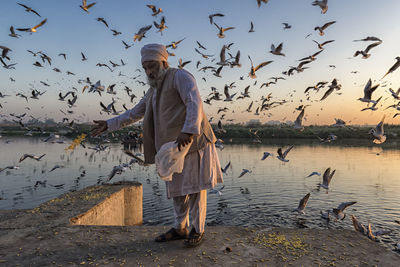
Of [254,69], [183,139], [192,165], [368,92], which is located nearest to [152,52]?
[183,139]

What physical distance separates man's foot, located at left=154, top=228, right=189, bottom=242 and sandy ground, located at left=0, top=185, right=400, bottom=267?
7 cm

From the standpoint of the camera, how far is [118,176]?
631 inches

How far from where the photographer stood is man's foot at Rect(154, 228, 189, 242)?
357 cm

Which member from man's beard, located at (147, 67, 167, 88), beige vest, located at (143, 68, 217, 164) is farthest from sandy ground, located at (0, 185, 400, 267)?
man's beard, located at (147, 67, 167, 88)

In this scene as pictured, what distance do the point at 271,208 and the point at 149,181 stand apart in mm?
6855

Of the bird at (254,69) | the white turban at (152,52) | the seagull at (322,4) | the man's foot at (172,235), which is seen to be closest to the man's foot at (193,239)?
the man's foot at (172,235)

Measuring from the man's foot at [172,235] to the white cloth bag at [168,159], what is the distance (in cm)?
90

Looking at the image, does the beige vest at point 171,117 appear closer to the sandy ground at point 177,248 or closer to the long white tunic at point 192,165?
the long white tunic at point 192,165

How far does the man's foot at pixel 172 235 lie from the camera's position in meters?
3.57

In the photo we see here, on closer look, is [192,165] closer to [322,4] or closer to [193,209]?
[193,209]

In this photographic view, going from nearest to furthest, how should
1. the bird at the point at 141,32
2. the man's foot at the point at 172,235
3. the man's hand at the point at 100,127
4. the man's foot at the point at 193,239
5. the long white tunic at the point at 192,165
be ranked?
the long white tunic at the point at 192,165 < the man's foot at the point at 193,239 < the man's foot at the point at 172,235 < the man's hand at the point at 100,127 < the bird at the point at 141,32

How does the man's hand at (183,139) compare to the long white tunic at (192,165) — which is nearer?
the man's hand at (183,139)

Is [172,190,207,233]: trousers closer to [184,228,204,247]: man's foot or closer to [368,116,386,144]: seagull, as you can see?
[184,228,204,247]: man's foot

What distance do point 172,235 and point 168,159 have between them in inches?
46.4
